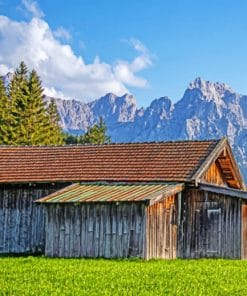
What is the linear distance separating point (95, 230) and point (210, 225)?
6.35 meters

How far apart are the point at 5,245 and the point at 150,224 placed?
9.76m

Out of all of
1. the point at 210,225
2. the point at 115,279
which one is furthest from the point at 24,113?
the point at 115,279

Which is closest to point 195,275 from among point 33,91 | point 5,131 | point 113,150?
point 113,150

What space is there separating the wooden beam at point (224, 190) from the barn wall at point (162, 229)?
1.62m

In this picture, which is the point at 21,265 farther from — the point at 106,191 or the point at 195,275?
the point at 106,191

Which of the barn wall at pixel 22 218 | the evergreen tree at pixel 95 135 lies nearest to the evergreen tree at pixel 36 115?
the evergreen tree at pixel 95 135

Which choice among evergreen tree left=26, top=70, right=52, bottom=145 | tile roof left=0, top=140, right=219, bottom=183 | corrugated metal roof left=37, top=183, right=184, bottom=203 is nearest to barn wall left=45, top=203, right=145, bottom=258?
corrugated metal roof left=37, top=183, right=184, bottom=203

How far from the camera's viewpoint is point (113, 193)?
3092 centimetres

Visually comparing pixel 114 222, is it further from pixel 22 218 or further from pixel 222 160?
pixel 222 160

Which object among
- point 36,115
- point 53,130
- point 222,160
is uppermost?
point 36,115

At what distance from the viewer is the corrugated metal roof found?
2931 centimetres

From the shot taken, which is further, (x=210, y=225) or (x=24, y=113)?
(x=24, y=113)

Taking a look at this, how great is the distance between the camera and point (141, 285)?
59.9 ft

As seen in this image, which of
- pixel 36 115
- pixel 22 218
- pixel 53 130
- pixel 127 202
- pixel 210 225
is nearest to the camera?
pixel 127 202
